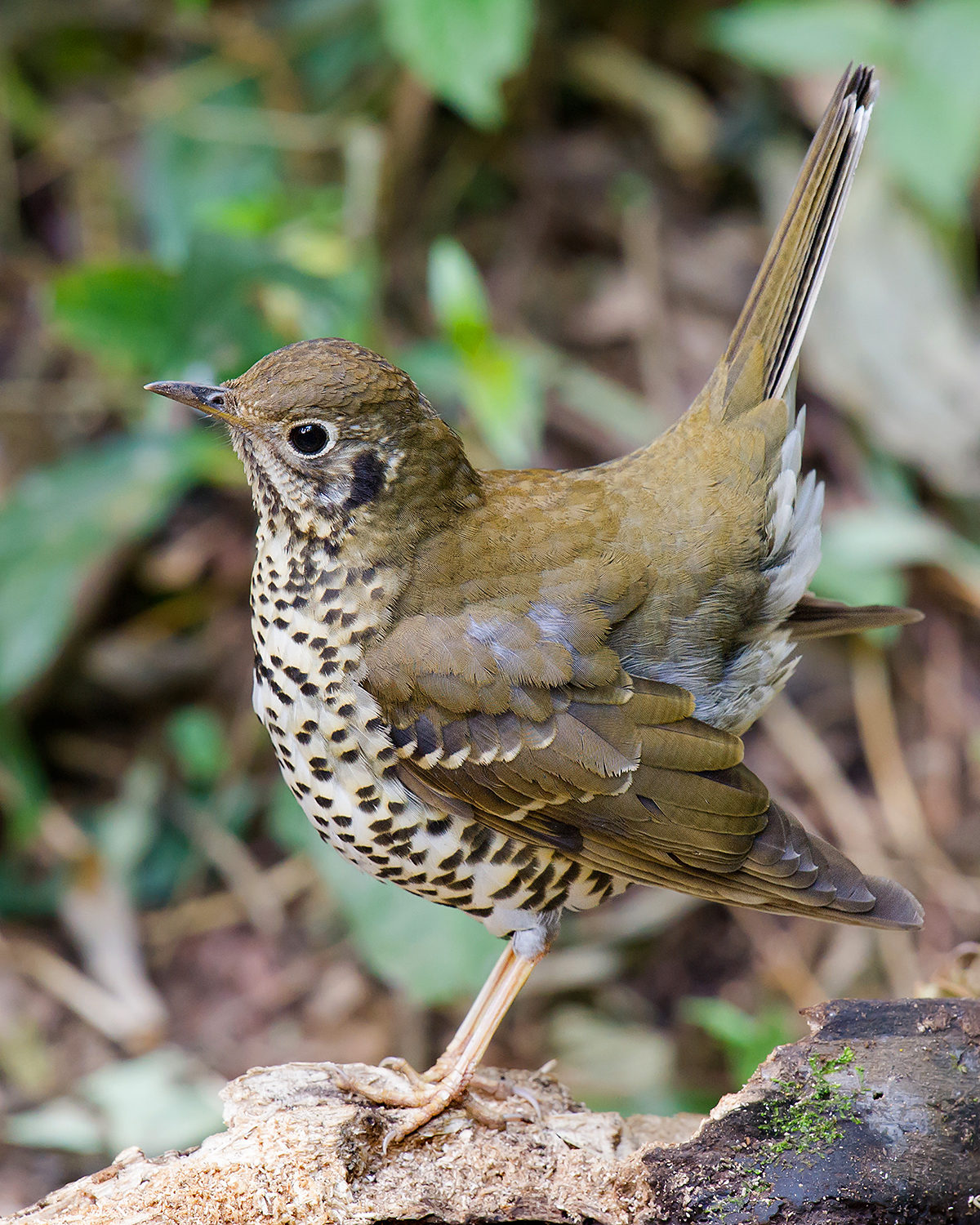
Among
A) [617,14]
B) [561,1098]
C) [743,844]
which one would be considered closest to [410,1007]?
[561,1098]

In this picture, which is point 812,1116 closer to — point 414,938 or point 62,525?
point 414,938

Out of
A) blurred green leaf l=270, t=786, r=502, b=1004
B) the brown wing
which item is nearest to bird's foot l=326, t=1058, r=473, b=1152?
the brown wing

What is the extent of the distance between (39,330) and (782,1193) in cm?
512

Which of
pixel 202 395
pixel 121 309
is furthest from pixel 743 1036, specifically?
pixel 121 309

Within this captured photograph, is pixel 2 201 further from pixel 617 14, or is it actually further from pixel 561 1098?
pixel 561 1098

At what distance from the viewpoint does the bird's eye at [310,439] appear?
278 cm

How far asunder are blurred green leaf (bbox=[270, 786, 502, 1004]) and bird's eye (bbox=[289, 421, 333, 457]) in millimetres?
1698

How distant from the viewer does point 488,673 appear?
2.83 metres

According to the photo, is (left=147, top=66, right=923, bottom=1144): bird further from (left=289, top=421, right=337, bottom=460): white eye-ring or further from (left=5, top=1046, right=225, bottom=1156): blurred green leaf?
(left=5, top=1046, right=225, bottom=1156): blurred green leaf

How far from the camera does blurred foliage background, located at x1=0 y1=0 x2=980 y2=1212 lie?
4562 mm

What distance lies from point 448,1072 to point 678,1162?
630mm

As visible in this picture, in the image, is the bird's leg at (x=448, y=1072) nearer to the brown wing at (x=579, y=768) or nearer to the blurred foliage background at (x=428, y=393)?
the brown wing at (x=579, y=768)

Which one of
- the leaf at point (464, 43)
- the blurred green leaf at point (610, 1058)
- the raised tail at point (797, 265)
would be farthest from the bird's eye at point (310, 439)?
the blurred green leaf at point (610, 1058)

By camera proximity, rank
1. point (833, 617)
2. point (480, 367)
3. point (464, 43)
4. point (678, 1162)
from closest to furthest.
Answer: point (678, 1162), point (833, 617), point (480, 367), point (464, 43)
